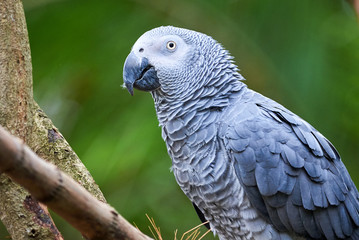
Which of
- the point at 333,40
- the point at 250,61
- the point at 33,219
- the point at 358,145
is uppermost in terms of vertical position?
the point at 333,40

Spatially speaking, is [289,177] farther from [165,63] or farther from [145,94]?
[145,94]

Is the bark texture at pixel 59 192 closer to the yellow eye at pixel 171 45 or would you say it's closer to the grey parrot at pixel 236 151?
the grey parrot at pixel 236 151

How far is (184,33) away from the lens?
7.85 feet

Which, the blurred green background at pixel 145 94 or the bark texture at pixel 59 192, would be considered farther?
the blurred green background at pixel 145 94

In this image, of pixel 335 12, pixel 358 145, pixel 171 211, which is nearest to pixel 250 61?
pixel 335 12

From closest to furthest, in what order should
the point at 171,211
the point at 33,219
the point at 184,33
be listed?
the point at 33,219 < the point at 184,33 < the point at 171,211

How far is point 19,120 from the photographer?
212 cm

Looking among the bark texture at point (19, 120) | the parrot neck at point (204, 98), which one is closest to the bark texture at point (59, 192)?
the bark texture at point (19, 120)

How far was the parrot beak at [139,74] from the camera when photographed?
89.4 inches

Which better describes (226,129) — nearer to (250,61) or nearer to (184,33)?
(184,33)

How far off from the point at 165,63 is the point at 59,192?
3.91ft

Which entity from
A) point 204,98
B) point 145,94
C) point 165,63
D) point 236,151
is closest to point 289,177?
point 236,151

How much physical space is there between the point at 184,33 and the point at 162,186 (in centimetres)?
205

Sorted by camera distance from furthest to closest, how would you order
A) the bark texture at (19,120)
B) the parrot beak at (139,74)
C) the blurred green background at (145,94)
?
the blurred green background at (145,94) < the parrot beak at (139,74) < the bark texture at (19,120)
